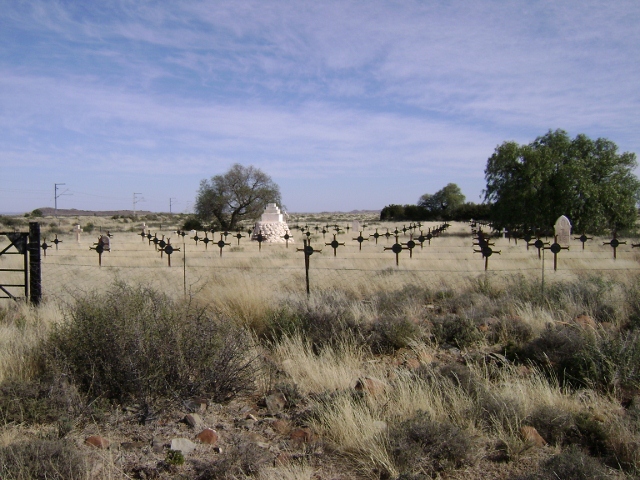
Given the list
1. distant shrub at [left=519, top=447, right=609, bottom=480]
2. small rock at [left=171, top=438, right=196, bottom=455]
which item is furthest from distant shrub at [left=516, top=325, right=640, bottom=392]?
small rock at [left=171, top=438, right=196, bottom=455]

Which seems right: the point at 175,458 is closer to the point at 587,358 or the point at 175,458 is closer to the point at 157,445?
the point at 157,445

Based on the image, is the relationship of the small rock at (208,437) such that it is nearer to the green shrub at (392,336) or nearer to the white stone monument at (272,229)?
the green shrub at (392,336)

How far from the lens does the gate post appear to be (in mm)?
7852

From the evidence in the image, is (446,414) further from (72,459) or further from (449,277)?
(449,277)

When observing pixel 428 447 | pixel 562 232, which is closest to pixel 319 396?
pixel 428 447

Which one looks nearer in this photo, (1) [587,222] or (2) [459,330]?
(2) [459,330]

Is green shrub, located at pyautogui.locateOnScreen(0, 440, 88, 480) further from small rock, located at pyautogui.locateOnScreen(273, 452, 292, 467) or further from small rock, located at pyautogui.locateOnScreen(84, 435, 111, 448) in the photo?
small rock, located at pyautogui.locateOnScreen(273, 452, 292, 467)

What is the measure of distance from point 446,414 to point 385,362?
69.3 inches

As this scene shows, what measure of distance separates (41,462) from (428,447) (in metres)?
2.36

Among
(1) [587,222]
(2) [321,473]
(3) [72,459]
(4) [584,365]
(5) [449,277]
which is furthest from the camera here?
(1) [587,222]

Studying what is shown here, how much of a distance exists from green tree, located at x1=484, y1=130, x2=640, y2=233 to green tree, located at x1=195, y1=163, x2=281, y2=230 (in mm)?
20965

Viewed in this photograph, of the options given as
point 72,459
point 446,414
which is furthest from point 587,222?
point 72,459

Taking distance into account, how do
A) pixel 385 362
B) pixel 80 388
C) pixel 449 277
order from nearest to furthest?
pixel 80 388
pixel 385 362
pixel 449 277

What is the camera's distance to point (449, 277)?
1119 centimetres
